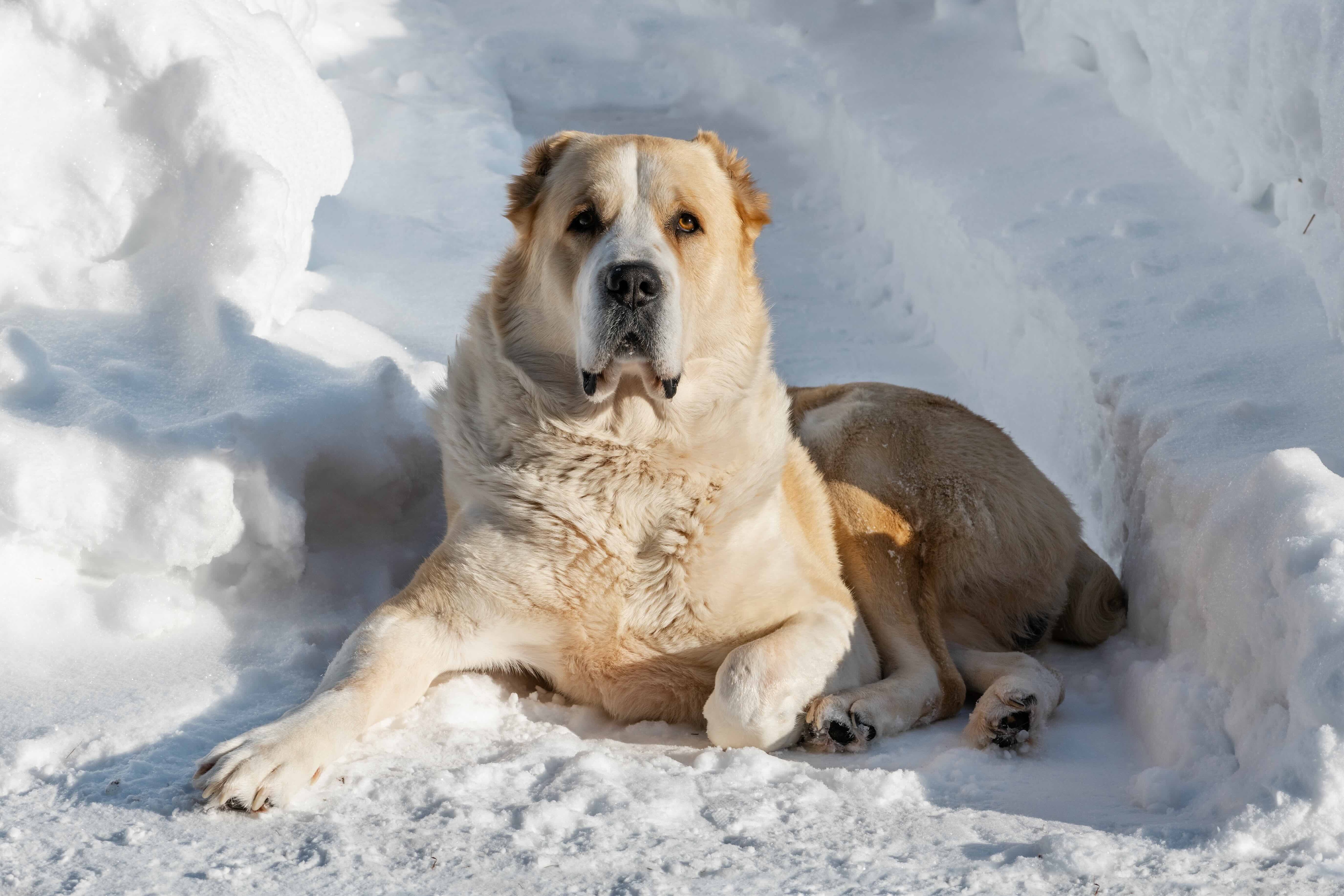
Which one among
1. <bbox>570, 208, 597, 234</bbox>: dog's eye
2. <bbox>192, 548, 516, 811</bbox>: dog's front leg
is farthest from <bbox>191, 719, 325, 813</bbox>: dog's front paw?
<bbox>570, 208, 597, 234</bbox>: dog's eye

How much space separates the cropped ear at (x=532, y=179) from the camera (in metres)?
3.58

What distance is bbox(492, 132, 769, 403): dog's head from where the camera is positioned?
314 cm

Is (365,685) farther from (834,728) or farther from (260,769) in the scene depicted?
(834,728)

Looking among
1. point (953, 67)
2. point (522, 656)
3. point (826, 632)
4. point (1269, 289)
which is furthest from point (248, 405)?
point (953, 67)

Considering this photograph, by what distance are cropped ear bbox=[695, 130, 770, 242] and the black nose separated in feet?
2.34

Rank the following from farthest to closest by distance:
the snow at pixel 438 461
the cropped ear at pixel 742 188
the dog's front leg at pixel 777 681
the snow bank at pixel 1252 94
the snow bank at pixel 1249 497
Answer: the snow bank at pixel 1252 94
the cropped ear at pixel 742 188
the dog's front leg at pixel 777 681
the snow bank at pixel 1249 497
the snow at pixel 438 461

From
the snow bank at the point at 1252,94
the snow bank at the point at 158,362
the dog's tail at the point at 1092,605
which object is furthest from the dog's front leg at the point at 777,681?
the snow bank at the point at 1252,94

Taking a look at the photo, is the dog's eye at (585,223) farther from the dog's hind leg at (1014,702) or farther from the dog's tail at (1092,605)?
→ the dog's tail at (1092,605)

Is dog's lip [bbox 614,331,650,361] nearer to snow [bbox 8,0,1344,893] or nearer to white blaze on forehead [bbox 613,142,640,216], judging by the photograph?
white blaze on forehead [bbox 613,142,640,216]

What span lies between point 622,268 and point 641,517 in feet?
2.30

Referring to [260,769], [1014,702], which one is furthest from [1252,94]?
[260,769]

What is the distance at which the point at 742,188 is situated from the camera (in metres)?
3.76

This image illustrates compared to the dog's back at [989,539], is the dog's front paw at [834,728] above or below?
A: below

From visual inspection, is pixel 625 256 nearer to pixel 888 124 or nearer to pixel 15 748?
pixel 15 748
